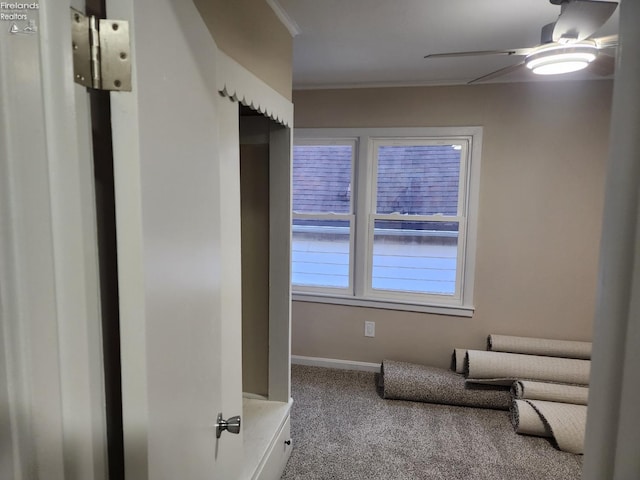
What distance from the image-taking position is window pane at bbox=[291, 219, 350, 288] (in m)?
3.61

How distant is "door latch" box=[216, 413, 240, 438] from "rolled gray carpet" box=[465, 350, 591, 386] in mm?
2343

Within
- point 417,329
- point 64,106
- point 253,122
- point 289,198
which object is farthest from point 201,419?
point 417,329

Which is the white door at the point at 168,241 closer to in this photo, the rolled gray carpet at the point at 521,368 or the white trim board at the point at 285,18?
the white trim board at the point at 285,18

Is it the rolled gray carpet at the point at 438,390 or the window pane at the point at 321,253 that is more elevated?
the window pane at the point at 321,253

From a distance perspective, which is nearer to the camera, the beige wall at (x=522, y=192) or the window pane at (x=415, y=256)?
the beige wall at (x=522, y=192)

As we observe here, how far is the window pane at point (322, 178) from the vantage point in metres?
3.53

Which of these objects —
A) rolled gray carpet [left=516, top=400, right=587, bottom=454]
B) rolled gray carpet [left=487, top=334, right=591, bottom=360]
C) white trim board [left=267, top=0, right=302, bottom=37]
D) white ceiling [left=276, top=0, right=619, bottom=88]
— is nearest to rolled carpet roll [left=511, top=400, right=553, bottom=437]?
rolled gray carpet [left=516, top=400, right=587, bottom=454]

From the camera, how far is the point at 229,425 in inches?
45.7

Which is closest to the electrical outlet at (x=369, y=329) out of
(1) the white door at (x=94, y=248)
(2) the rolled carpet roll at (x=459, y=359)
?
(2) the rolled carpet roll at (x=459, y=359)

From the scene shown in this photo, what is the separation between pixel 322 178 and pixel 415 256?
1047 millimetres

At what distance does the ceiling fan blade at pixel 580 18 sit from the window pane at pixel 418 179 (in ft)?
5.76

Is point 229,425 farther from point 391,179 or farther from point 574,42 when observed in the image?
point 391,179

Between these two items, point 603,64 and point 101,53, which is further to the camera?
point 603,64

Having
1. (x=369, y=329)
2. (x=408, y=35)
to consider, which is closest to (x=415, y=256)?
(x=369, y=329)
